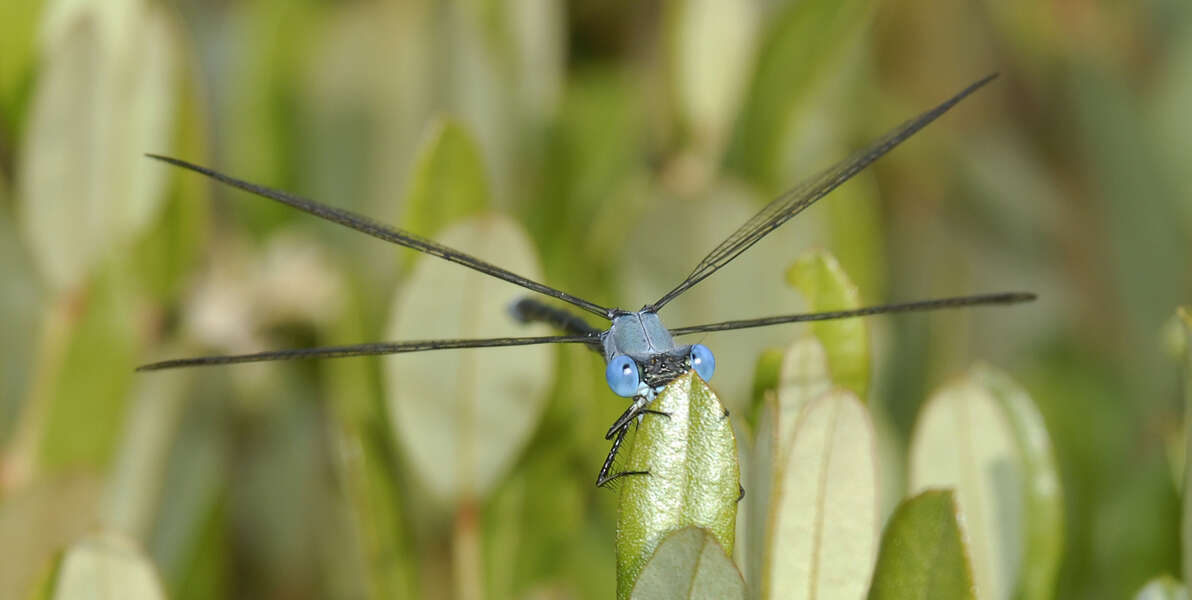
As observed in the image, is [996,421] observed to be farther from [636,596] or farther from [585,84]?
[585,84]

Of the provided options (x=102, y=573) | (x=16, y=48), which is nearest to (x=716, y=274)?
(x=102, y=573)

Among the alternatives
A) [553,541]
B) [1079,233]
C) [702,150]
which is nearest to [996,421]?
[553,541]

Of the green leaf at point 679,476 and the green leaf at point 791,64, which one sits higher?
the green leaf at point 791,64

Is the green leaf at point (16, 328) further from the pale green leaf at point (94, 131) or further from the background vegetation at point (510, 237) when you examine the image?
the pale green leaf at point (94, 131)

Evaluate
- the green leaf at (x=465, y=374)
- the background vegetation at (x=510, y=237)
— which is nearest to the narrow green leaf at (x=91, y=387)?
the background vegetation at (x=510, y=237)

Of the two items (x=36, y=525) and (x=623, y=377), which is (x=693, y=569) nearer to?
(x=623, y=377)

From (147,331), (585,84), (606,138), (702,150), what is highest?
(585,84)
